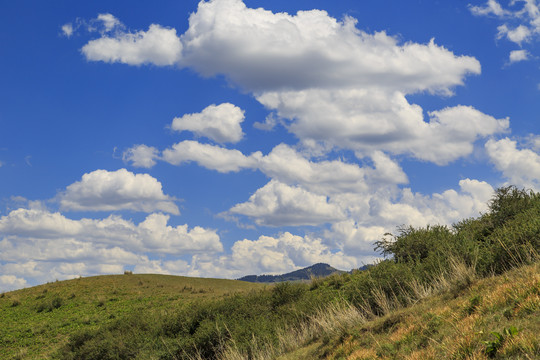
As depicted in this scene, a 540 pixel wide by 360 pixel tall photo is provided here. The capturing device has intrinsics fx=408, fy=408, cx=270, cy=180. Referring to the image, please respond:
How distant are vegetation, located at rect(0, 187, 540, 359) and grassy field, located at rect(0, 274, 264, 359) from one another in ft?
0.68

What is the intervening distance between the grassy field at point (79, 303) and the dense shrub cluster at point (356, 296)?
16.2ft

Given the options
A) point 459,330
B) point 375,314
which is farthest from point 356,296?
point 459,330

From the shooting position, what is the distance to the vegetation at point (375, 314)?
31.9 ft

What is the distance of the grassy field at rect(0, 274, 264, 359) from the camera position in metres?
32.6

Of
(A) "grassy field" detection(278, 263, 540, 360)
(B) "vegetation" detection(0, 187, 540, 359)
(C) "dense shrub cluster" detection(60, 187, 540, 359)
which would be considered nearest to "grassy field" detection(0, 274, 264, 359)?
(B) "vegetation" detection(0, 187, 540, 359)

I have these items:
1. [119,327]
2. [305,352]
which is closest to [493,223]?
[305,352]

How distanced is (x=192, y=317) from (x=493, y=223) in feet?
69.7

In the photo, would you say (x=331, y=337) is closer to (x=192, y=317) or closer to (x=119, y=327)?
(x=192, y=317)

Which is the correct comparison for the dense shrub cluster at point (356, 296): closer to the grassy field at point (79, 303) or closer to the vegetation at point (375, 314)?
the vegetation at point (375, 314)

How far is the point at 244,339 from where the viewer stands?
70.5 ft

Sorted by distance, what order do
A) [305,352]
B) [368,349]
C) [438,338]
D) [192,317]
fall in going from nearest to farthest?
[438,338]
[368,349]
[305,352]
[192,317]

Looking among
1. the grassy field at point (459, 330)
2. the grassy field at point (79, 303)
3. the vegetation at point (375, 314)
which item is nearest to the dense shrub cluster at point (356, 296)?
the vegetation at point (375, 314)

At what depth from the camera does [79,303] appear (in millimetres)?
43312

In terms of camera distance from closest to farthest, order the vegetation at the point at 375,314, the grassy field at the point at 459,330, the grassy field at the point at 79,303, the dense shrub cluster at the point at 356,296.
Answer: the grassy field at the point at 459,330, the vegetation at the point at 375,314, the dense shrub cluster at the point at 356,296, the grassy field at the point at 79,303
